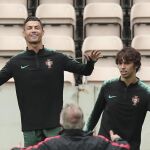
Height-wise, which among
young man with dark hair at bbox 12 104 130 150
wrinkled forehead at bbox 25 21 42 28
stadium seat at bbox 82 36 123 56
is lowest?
young man with dark hair at bbox 12 104 130 150

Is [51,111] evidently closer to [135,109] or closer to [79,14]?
[135,109]

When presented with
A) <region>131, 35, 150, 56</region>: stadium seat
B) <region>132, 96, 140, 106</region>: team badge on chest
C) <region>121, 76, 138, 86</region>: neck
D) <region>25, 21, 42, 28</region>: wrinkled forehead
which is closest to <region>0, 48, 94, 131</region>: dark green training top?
<region>25, 21, 42, 28</region>: wrinkled forehead

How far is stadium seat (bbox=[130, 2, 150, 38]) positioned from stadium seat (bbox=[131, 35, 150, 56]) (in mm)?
464

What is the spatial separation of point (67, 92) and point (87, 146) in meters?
3.14

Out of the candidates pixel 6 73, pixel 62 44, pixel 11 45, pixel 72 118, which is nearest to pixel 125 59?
pixel 6 73

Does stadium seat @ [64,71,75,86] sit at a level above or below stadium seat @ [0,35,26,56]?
below

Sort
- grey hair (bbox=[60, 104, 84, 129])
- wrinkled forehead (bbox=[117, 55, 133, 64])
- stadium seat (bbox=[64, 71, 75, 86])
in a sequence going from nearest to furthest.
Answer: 1. grey hair (bbox=[60, 104, 84, 129])
2. wrinkled forehead (bbox=[117, 55, 133, 64])
3. stadium seat (bbox=[64, 71, 75, 86])

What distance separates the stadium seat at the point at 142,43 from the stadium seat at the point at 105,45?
18 cm

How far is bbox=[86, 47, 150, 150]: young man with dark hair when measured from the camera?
17.9 ft

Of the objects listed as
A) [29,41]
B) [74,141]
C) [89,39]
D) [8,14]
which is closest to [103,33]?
[89,39]

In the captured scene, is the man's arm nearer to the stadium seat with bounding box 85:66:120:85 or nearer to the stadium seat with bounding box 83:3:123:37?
the stadium seat with bounding box 85:66:120:85

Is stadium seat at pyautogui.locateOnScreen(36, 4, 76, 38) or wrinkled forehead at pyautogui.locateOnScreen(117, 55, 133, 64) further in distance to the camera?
stadium seat at pyautogui.locateOnScreen(36, 4, 76, 38)

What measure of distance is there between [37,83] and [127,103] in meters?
0.75

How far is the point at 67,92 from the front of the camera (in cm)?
752
